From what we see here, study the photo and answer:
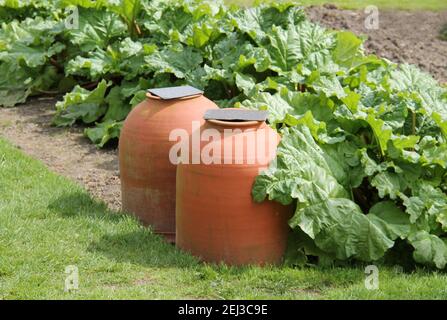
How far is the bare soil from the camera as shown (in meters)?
8.00

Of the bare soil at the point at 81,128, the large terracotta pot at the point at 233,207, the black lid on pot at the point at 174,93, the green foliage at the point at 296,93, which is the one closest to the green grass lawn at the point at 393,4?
the bare soil at the point at 81,128

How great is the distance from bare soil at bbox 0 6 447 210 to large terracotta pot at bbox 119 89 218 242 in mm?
658

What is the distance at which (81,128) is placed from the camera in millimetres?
9297

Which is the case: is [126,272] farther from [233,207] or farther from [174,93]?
[174,93]

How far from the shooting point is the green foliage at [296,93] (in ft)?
18.9

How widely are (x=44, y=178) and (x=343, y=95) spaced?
8.82 feet

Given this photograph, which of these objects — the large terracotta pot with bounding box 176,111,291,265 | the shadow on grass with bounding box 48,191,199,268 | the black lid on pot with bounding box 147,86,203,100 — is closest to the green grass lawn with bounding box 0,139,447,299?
the shadow on grass with bounding box 48,191,199,268

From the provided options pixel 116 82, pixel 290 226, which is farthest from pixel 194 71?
pixel 290 226

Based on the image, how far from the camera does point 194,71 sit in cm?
823

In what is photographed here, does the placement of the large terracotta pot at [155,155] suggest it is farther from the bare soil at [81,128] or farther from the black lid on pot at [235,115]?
the bare soil at [81,128]

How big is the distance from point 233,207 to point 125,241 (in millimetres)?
893

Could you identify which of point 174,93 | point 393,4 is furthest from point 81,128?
point 393,4

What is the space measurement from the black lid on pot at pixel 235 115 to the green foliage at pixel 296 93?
0.80ft

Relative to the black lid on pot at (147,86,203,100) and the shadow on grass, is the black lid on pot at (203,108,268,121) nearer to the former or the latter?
the black lid on pot at (147,86,203,100)
